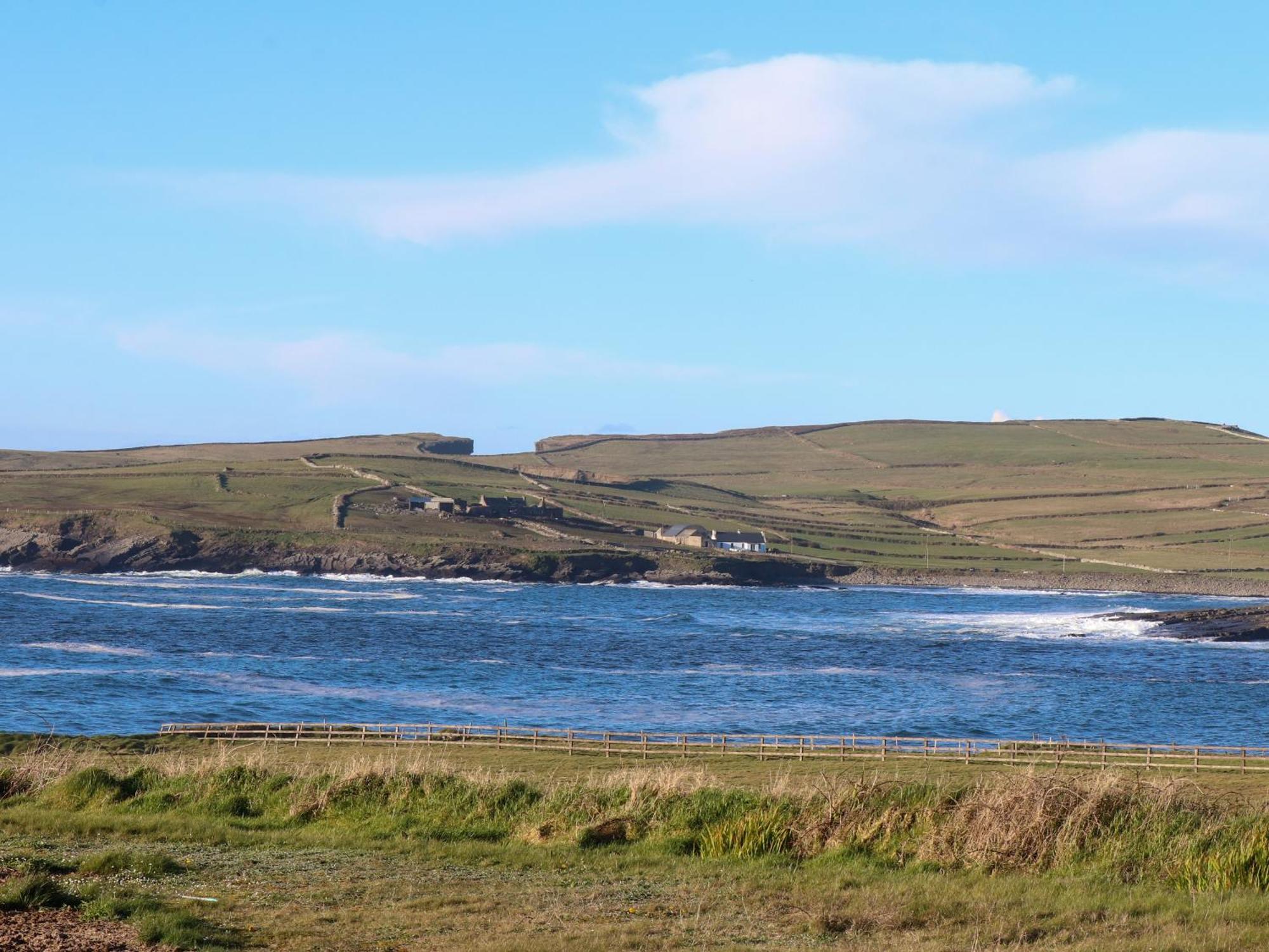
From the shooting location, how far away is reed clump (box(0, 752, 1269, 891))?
2536 cm

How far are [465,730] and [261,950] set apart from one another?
37916 millimetres

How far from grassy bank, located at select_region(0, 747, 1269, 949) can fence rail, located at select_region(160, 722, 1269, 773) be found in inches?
637

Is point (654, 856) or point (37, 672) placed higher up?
point (654, 856)

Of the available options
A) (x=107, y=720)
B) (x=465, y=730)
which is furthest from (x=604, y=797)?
(x=107, y=720)

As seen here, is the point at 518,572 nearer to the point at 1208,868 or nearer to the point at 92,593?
the point at 92,593

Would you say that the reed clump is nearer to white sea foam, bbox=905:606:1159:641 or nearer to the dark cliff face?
white sea foam, bbox=905:606:1159:641

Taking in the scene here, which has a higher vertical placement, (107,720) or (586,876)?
(586,876)

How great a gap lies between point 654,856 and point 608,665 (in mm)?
74863

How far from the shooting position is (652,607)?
6063 inches

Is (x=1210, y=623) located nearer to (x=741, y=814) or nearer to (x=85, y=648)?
(x=85, y=648)

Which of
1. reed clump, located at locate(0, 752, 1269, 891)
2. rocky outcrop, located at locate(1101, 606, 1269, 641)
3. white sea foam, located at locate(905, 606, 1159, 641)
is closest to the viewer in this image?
reed clump, located at locate(0, 752, 1269, 891)

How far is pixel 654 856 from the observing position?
2650cm

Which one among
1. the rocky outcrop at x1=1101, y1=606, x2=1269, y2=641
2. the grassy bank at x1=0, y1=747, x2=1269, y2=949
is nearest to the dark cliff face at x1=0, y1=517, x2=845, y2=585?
the rocky outcrop at x1=1101, y1=606, x2=1269, y2=641

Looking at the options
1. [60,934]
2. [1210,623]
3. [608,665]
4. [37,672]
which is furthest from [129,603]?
[60,934]
